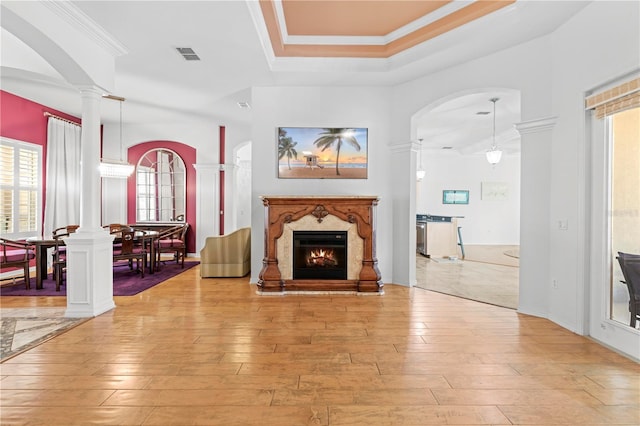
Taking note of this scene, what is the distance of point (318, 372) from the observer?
251cm

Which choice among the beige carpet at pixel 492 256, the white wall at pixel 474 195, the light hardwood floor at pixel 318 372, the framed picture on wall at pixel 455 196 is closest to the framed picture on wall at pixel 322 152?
the light hardwood floor at pixel 318 372

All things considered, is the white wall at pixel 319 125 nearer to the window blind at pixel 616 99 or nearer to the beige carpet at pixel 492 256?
the window blind at pixel 616 99

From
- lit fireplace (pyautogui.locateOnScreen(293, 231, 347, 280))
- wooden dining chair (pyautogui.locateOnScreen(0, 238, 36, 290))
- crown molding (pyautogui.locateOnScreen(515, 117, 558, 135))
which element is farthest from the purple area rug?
crown molding (pyautogui.locateOnScreen(515, 117, 558, 135))

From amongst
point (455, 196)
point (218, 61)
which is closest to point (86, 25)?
point (218, 61)

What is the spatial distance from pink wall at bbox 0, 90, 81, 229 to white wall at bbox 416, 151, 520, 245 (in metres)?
10.0

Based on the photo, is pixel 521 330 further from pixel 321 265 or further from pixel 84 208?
pixel 84 208

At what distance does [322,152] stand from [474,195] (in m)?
7.92

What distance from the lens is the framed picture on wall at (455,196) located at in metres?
11.4

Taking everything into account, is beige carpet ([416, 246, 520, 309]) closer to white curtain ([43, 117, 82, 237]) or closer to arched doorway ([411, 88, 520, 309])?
arched doorway ([411, 88, 520, 309])

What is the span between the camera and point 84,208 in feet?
12.6

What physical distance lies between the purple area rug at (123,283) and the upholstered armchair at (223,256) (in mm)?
740

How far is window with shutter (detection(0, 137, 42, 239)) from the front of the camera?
578cm

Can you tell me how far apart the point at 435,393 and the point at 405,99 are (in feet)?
14.4

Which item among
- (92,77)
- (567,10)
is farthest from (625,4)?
(92,77)
